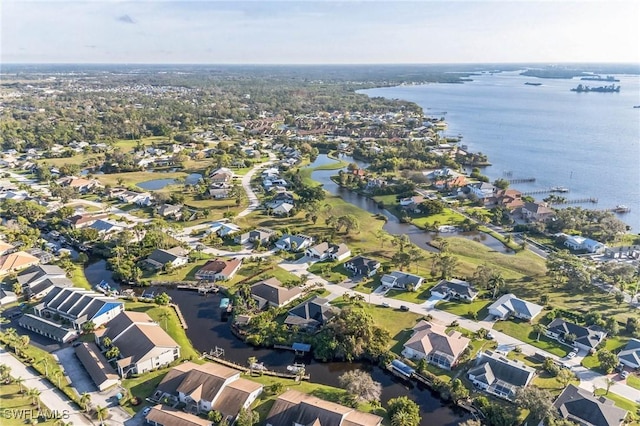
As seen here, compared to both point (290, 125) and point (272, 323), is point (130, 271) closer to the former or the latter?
point (272, 323)

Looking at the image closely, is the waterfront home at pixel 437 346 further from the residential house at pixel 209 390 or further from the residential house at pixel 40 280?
the residential house at pixel 40 280

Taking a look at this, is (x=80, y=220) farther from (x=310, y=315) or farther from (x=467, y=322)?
(x=467, y=322)

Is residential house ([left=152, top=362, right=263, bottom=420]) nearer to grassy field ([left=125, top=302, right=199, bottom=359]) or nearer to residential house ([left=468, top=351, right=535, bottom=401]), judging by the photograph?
grassy field ([left=125, top=302, right=199, bottom=359])

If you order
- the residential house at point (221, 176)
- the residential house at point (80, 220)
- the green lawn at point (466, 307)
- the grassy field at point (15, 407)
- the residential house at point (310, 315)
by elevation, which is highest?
the residential house at point (221, 176)

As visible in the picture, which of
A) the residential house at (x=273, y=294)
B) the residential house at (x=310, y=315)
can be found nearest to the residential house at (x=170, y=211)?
the residential house at (x=273, y=294)

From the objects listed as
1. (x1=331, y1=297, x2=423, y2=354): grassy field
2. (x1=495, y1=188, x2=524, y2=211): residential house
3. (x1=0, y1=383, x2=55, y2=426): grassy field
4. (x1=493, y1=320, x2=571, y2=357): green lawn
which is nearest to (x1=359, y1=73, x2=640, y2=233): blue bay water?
(x1=495, y1=188, x2=524, y2=211): residential house
